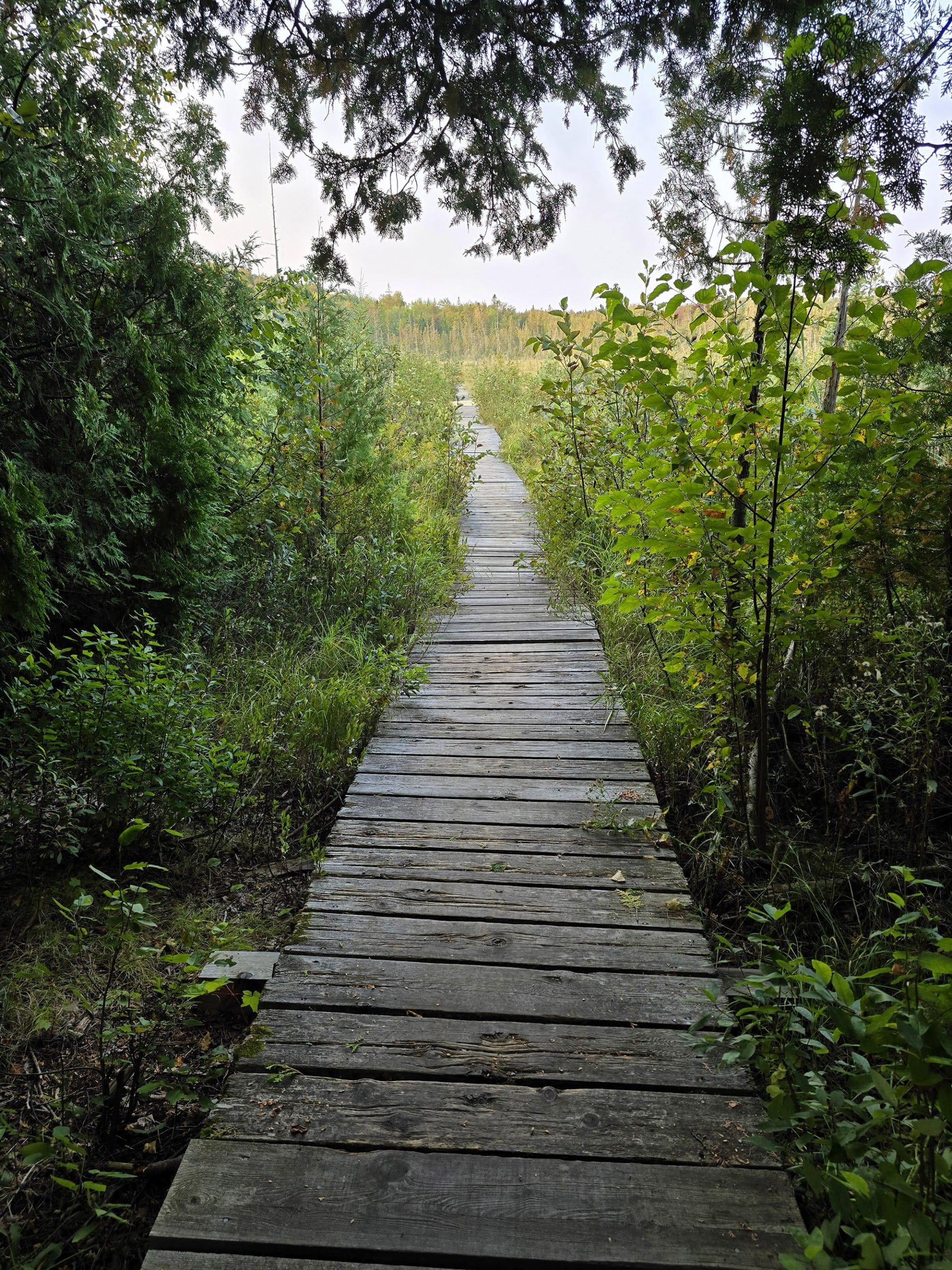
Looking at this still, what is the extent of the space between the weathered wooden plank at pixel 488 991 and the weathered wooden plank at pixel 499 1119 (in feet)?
0.87

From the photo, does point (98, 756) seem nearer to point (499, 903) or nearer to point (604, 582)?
point (499, 903)

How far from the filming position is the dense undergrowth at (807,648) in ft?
6.23

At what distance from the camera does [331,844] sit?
Result: 3.12 m

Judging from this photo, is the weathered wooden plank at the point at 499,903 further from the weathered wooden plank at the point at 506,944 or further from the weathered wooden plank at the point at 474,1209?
the weathered wooden plank at the point at 474,1209

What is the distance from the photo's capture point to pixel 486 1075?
1.96m

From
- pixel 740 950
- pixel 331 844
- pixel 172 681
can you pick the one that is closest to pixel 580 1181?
pixel 740 950

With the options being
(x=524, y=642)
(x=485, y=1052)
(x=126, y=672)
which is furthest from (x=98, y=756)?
(x=524, y=642)

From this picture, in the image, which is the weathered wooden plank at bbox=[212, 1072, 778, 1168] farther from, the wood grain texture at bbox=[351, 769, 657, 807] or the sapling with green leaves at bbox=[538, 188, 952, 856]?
the wood grain texture at bbox=[351, 769, 657, 807]

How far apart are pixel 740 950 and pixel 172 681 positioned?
244 centimetres

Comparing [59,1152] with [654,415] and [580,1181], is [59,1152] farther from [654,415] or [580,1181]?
[654,415]

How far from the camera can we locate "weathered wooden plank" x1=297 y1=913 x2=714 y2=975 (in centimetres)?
241

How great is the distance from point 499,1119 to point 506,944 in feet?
2.26

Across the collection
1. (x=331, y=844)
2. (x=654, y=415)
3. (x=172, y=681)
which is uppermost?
(x=654, y=415)

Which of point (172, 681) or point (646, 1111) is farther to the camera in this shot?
point (172, 681)
